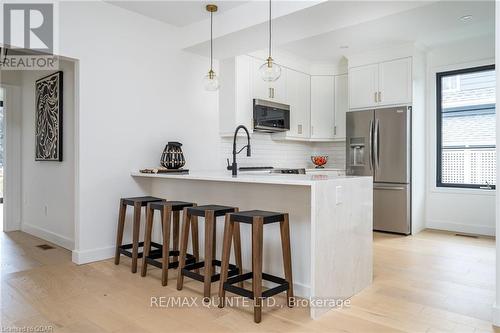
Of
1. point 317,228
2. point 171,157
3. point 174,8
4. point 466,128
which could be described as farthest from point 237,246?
point 466,128

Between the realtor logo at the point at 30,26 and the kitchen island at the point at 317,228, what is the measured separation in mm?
1879

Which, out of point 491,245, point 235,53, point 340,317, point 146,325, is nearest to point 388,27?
point 235,53

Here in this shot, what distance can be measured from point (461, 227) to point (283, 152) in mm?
2776

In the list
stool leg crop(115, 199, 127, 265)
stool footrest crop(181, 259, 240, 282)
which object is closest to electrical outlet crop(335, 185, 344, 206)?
stool footrest crop(181, 259, 240, 282)

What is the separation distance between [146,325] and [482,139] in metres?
4.93

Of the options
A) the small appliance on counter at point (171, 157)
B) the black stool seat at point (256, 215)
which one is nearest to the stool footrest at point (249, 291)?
the black stool seat at point (256, 215)

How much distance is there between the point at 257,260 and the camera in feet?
7.52

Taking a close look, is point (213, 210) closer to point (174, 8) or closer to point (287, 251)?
point (287, 251)

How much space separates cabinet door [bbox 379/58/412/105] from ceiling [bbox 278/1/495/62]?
0.28m

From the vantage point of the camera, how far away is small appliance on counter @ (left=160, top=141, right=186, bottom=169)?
3850mm

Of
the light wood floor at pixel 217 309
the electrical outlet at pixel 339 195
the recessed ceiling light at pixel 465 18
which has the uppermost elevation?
the recessed ceiling light at pixel 465 18

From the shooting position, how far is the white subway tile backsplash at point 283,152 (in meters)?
5.19

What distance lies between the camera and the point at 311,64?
602cm

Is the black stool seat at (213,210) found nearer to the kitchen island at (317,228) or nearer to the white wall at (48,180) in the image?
the kitchen island at (317,228)
